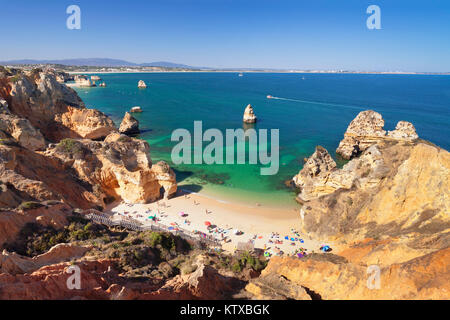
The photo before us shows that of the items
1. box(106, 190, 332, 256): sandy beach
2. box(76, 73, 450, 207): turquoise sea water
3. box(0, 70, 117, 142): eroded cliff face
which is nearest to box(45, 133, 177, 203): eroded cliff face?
box(106, 190, 332, 256): sandy beach

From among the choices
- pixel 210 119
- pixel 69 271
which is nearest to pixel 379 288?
pixel 69 271

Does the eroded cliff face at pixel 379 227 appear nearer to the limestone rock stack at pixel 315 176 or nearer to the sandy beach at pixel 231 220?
the limestone rock stack at pixel 315 176

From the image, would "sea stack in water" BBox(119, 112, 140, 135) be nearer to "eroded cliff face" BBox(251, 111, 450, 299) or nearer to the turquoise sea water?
the turquoise sea water

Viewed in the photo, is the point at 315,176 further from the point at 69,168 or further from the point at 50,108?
the point at 50,108

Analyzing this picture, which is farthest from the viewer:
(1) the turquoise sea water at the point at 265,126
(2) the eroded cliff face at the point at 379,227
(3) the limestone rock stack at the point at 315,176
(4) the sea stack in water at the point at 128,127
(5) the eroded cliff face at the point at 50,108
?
(4) the sea stack in water at the point at 128,127

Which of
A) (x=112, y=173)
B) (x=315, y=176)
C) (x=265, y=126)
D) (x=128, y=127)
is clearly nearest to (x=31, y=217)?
(x=112, y=173)

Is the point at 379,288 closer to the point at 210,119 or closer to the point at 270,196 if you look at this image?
the point at 270,196

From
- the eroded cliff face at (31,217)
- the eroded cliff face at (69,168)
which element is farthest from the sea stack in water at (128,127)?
the eroded cliff face at (31,217)
